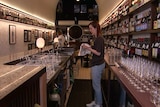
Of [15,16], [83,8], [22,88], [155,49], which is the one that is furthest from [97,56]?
[83,8]

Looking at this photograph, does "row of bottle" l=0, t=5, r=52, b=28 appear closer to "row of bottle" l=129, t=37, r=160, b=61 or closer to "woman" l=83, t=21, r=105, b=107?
"woman" l=83, t=21, r=105, b=107

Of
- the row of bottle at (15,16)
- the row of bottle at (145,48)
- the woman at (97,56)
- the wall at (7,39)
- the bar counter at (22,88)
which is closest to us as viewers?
the bar counter at (22,88)

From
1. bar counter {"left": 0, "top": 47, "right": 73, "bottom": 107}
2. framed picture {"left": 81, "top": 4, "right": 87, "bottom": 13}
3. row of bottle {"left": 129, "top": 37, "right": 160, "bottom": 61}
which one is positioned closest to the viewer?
bar counter {"left": 0, "top": 47, "right": 73, "bottom": 107}

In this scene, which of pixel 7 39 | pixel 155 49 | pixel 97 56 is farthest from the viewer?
pixel 7 39

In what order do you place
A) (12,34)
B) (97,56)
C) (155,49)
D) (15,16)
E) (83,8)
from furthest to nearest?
(83,8) → (12,34) → (15,16) → (97,56) → (155,49)

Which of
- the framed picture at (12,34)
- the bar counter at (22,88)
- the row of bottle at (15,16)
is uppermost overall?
the row of bottle at (15,16)

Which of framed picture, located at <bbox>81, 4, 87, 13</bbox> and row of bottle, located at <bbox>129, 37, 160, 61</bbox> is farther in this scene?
framed picture, located at <bbox>81, 4, 87, 13</bbox>

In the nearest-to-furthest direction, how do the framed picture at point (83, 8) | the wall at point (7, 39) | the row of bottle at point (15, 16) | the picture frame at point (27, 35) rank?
the row of bottle at point (15, 16), the wall at point (7, 39), the picture frame at point (27, 35), the framed picture at point (83, 8)

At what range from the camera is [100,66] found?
3584 millimetres

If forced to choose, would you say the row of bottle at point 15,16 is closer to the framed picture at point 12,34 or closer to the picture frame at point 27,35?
the framed picture at point 12,34

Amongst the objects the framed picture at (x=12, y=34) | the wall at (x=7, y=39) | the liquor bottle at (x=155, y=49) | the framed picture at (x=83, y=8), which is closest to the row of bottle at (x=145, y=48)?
the liquor bottle at (x=155, y=49)

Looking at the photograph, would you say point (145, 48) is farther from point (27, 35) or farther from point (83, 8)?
point (83, 8)

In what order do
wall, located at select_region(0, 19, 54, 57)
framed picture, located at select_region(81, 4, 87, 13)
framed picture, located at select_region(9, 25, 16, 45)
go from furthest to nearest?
1. framed picture, located at select_region(81, 4, 87, 13)
2. framed picture, located at select_region(9, 25, 16, 45)
3. wall, located at select_region(0, 19, 54, 57)

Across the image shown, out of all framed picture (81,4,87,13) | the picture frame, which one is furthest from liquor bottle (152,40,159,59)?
framed picture (81,4,87,13)
